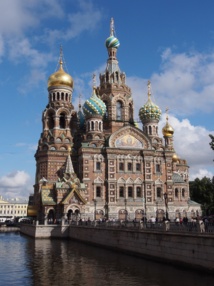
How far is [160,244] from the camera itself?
24.2 m

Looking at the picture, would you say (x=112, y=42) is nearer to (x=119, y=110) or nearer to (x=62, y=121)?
(x=119, y=110)

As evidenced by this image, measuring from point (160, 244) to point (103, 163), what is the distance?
1007 inches

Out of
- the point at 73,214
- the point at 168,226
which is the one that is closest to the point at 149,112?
the point at 73,214

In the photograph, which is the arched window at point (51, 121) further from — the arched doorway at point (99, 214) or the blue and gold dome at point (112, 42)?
the blue and gold dome at point (112, 42)

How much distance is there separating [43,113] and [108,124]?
9.43 metres

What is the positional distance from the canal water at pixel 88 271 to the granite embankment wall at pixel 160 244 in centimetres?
58

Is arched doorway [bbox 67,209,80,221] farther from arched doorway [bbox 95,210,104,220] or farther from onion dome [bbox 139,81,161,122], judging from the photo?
onion dome [bbox 139,81,161,122]

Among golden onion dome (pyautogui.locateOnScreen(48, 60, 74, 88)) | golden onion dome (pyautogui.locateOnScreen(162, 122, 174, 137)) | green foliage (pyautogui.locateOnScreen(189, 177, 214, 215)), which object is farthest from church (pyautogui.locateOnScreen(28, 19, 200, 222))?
green foliage (pyautogui.locateOnScreen(189, 177, 214, 215))

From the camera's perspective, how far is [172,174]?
53.5 meters

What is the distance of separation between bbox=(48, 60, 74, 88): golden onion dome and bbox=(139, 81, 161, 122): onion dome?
11173 millimetres

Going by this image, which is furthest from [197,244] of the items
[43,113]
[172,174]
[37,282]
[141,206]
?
[43,113]

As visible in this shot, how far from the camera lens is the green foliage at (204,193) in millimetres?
64062

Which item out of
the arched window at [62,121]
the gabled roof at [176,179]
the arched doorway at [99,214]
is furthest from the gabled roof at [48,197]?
the gabled roof at [176,179]

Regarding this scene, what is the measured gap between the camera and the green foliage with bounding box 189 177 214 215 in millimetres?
64062
